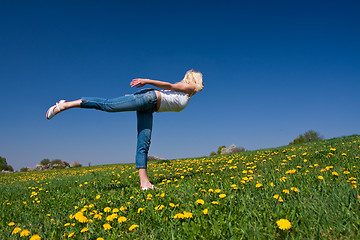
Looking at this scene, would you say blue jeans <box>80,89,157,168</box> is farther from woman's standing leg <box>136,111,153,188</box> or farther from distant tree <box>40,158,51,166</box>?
distant tree <box>40,158,51,166</box>

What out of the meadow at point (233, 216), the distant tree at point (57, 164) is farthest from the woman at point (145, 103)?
the distant tree at point (57, 164)

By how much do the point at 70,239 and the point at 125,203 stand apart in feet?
4.25

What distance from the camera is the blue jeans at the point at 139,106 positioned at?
485cm

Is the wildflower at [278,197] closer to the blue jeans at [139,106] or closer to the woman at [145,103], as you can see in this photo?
the woman at [145,103]

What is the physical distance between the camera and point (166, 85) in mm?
5074

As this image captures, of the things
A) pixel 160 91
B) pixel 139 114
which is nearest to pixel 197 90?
pixel 160 91

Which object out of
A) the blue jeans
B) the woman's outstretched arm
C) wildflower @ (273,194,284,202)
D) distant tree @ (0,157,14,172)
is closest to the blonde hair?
the woman's outstretched arm

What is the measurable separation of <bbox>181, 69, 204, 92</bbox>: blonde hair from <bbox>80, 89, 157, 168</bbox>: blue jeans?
1000 mm

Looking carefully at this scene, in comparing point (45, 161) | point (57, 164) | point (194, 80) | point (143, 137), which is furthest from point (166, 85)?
point (45, 161)

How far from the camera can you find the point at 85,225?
10.3 feet

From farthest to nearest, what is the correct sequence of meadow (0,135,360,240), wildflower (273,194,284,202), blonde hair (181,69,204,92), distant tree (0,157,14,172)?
distant tree (0,157,14,172) → blonde hair (181,69,204,92) → wildflower (273,194,284,202) → meadow (0,135,360,240)

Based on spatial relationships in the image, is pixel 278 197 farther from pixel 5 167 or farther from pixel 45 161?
pixel 5 167

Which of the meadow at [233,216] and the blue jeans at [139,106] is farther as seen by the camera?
the blue jeans at [139,106]

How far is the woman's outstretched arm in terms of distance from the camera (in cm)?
484
